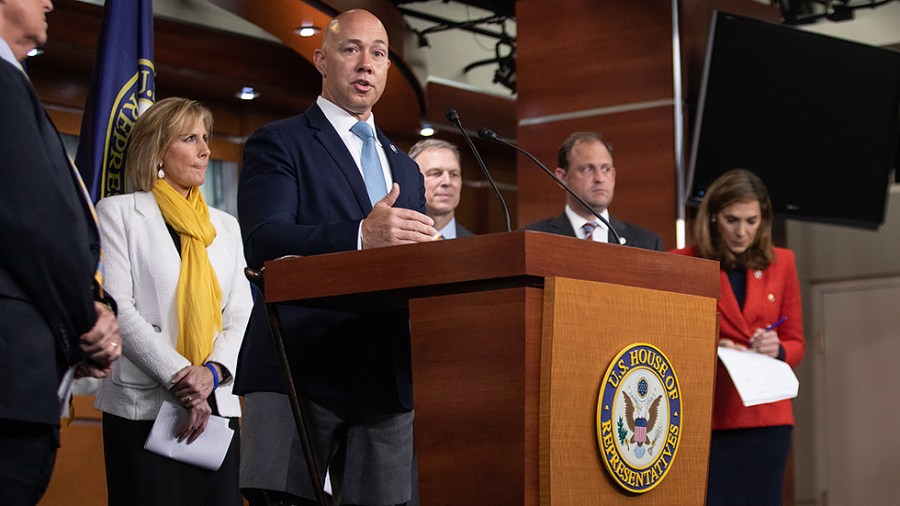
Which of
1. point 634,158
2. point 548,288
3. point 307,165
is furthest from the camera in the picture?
point 634,158

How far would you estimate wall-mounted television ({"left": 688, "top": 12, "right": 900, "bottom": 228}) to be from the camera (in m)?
5.33

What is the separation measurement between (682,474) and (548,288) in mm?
526

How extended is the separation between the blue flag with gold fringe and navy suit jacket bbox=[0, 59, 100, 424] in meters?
1.73

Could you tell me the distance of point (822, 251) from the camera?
670cm

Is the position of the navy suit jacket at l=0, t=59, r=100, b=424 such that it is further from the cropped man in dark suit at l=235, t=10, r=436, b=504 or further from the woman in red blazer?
the woman in red blazer

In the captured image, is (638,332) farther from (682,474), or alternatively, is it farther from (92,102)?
(92,102)

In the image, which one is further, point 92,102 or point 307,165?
point 92,102

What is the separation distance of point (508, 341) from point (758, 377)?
1.91 meters

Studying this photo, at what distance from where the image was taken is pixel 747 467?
3.73m

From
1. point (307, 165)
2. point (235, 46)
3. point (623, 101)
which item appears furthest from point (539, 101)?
point (307, 165)

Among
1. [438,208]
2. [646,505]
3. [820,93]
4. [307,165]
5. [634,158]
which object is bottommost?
[646,505]

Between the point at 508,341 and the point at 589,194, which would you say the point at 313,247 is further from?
the point at 589,194

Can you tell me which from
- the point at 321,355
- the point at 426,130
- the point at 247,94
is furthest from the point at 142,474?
the point at 426,130

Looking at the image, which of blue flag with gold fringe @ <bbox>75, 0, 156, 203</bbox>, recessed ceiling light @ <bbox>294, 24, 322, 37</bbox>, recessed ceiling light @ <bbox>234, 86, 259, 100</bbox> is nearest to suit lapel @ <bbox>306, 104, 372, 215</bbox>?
blue flag with gold fringe @ <bbox>75, 0, 156, 203</bbox>
